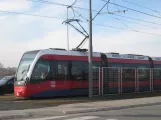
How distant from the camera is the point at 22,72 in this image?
25766mm

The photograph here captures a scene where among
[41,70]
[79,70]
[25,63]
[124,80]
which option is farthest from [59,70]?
[124,80]

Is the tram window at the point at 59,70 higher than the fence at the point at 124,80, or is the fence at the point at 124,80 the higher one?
the tram window at the point at 59,70

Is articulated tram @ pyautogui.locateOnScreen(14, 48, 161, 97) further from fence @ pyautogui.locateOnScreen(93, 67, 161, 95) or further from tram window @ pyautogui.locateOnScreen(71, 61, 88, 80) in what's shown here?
fence @ pyautogui.locateOnScreen(93, 67, 161, 95)

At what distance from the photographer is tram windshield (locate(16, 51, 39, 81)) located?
25509mm

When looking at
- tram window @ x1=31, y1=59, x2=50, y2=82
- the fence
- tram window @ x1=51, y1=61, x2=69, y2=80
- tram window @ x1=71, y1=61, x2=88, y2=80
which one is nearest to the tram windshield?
tram window @ x1=31, y1=59, x2=50, y2=82

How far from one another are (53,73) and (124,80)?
788 cm

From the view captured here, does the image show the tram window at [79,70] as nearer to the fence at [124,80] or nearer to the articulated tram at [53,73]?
the articulated tram at [53,73]

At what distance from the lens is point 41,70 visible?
25328 mm

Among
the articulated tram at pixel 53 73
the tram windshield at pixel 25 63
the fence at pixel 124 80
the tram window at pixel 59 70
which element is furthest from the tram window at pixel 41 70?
the fence at pixel 124 80

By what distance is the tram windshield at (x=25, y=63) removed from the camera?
83.7 feet

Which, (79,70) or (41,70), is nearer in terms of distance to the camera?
(41,70)

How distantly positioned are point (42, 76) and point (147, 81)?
1261 cm

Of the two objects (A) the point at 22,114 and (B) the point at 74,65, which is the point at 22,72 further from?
(A) the point at 22,114

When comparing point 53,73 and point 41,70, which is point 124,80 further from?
point 41,70
